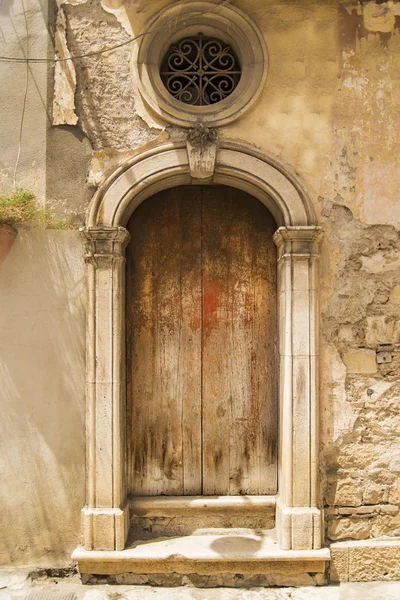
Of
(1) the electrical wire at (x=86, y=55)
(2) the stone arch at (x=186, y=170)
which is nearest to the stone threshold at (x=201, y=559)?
(2) the stone arch at (x=186, y=170)

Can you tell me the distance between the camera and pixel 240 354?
399 centimetres

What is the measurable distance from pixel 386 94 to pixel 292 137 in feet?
2.52

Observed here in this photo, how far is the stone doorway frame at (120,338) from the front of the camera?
11.6 feet

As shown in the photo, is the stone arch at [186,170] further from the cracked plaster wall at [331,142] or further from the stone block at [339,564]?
the stone block at [339,564]

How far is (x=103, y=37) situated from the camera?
144 inches

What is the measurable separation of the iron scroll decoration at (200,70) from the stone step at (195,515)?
3.05 m

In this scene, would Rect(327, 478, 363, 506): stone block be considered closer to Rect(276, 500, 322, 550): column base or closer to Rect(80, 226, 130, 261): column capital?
Rect(276, 500, 322, 550): column base

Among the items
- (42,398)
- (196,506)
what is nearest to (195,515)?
(196,506)

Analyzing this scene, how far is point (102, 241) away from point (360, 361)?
2.08 m

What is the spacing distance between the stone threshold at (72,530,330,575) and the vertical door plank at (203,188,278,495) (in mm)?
502

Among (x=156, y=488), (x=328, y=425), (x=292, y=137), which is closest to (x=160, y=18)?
(x=292, y=137)

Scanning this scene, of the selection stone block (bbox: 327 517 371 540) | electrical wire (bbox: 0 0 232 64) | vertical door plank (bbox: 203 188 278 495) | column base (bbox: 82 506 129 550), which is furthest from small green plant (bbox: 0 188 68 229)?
stone block (bbox: 327 517 371 540)

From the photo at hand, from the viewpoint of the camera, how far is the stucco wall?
3.62 meters

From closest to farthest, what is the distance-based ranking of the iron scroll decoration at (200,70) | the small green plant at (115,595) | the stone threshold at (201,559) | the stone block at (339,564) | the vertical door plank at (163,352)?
the small green plant at (115,595) < the stone threshold at (201,559) < the stone block at (339,564) < the iron scroll decoration at (200,70) < the vertical door plank at (163,352)
